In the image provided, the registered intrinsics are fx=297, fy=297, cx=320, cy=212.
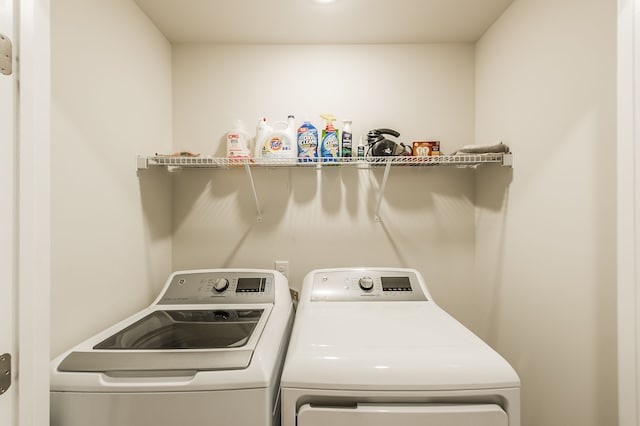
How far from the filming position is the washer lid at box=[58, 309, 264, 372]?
35.2 inches

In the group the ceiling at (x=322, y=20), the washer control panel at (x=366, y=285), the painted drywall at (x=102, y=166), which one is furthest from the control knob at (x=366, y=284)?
the ceiling at (x=322, y=20)

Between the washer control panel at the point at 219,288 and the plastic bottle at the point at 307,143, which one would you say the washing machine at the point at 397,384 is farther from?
the plastic bottle at the point at 307,143

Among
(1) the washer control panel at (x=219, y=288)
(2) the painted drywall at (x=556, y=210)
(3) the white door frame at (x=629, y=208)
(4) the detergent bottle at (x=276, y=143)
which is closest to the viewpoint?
(3) the white door frame at (x=629, y=208)

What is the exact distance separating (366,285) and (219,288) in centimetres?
75

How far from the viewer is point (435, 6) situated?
1516mm

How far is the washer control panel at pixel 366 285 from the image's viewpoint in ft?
4.88

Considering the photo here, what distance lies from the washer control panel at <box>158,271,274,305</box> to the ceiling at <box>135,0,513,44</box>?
1383 mm

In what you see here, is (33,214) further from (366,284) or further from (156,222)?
(366,284)

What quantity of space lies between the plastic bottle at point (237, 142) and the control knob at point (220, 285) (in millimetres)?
681

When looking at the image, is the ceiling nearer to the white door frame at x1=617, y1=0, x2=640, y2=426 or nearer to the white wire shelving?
the white wire shelving

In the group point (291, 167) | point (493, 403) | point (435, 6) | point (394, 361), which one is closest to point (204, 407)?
point (394, 361)

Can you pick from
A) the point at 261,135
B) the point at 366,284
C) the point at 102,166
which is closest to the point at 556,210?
the point at 366,284

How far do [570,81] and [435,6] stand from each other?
0.77 metres

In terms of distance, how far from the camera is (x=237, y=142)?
1.68 meters
